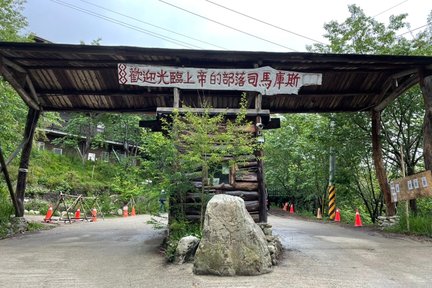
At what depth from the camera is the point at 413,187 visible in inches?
414

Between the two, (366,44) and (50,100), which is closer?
(50,100)

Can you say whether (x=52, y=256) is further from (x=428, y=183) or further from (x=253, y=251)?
(x=428, y=183)

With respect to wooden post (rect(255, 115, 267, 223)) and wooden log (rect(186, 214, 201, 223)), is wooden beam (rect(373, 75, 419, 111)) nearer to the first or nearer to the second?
wooden post (rect(255, 115, 267, 223))

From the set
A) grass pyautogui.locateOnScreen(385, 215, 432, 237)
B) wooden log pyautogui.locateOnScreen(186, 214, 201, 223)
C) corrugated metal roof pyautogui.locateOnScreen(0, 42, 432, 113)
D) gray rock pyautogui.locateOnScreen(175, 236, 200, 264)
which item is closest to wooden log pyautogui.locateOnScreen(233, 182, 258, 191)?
wooden log pyautogui.locateOnScreen(186, 214, 201, 223)

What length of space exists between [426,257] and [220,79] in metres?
6.42

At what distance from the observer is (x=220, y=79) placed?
9.81 metres

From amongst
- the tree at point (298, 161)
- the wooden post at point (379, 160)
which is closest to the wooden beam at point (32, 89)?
the tree at point (298, 161)

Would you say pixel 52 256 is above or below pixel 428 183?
below

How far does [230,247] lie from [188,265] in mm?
1122

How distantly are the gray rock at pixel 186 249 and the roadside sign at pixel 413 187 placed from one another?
6638 mm

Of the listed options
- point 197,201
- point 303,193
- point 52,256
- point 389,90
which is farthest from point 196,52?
point 303,193

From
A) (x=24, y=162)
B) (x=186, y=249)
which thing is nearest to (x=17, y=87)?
(x=24, y=162)

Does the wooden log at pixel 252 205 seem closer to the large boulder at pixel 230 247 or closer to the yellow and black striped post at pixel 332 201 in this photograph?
the large boulder at pixel 230 247

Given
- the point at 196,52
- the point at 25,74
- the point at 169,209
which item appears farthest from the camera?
the point at 25,74
